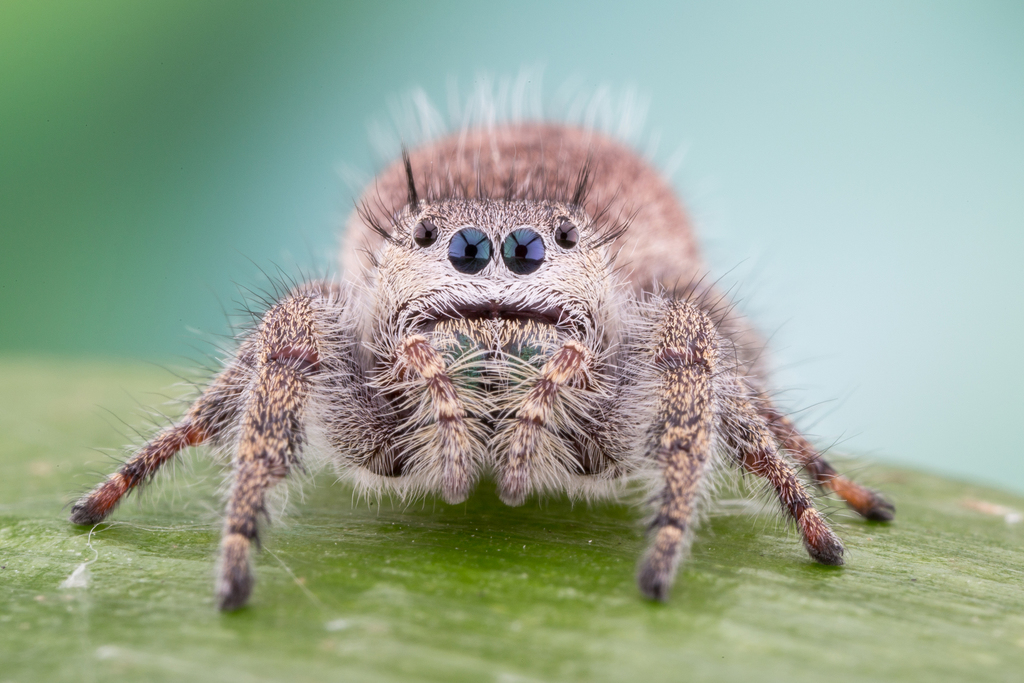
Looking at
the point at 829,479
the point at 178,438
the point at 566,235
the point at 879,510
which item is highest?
the point at 566,235

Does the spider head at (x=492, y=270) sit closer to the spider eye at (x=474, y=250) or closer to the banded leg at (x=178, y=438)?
the spider eye at (x=474, y=250)

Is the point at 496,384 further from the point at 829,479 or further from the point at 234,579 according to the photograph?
the point at 829,479

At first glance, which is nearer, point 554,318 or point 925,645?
point 925,645

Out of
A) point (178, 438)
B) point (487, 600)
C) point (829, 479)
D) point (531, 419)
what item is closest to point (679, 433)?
point (531, 419)

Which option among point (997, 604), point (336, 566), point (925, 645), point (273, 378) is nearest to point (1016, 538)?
point (997, 604)

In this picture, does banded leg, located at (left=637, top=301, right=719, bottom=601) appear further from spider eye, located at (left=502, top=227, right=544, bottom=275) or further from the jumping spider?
spider eye, located at (left=502, top=227, right=544, bottom=275)

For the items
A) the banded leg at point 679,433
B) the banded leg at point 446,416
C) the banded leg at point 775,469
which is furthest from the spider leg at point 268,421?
the banded leg at point 775,469

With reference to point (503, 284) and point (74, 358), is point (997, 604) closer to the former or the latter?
point (503, 284)
